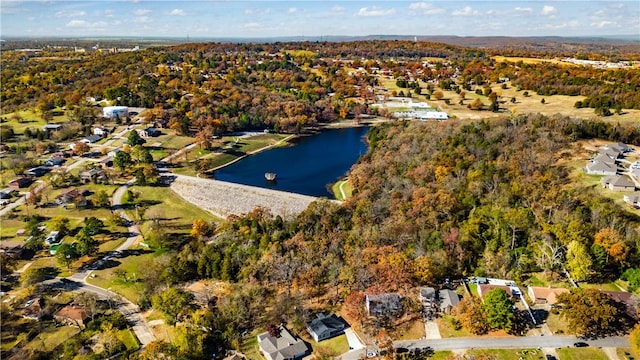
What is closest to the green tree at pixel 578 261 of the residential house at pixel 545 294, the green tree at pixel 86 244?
the residential house at pixel 545 294

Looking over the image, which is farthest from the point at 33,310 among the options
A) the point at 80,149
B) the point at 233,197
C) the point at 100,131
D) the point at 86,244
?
the point at 100,131

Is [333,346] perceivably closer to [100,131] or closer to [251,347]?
[251,347]

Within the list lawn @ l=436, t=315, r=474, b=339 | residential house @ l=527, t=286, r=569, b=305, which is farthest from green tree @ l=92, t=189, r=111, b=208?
residential house @ l=527, t=286, r=569, b=305

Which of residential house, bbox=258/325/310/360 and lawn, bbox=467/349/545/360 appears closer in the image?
lawn, bbox=467/349/545/360

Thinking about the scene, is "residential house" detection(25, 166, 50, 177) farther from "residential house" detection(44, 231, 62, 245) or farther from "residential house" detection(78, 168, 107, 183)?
"residential house" detection(44, 231, 62, 245)

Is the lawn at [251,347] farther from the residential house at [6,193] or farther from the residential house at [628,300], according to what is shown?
the residential house at [6,193]
